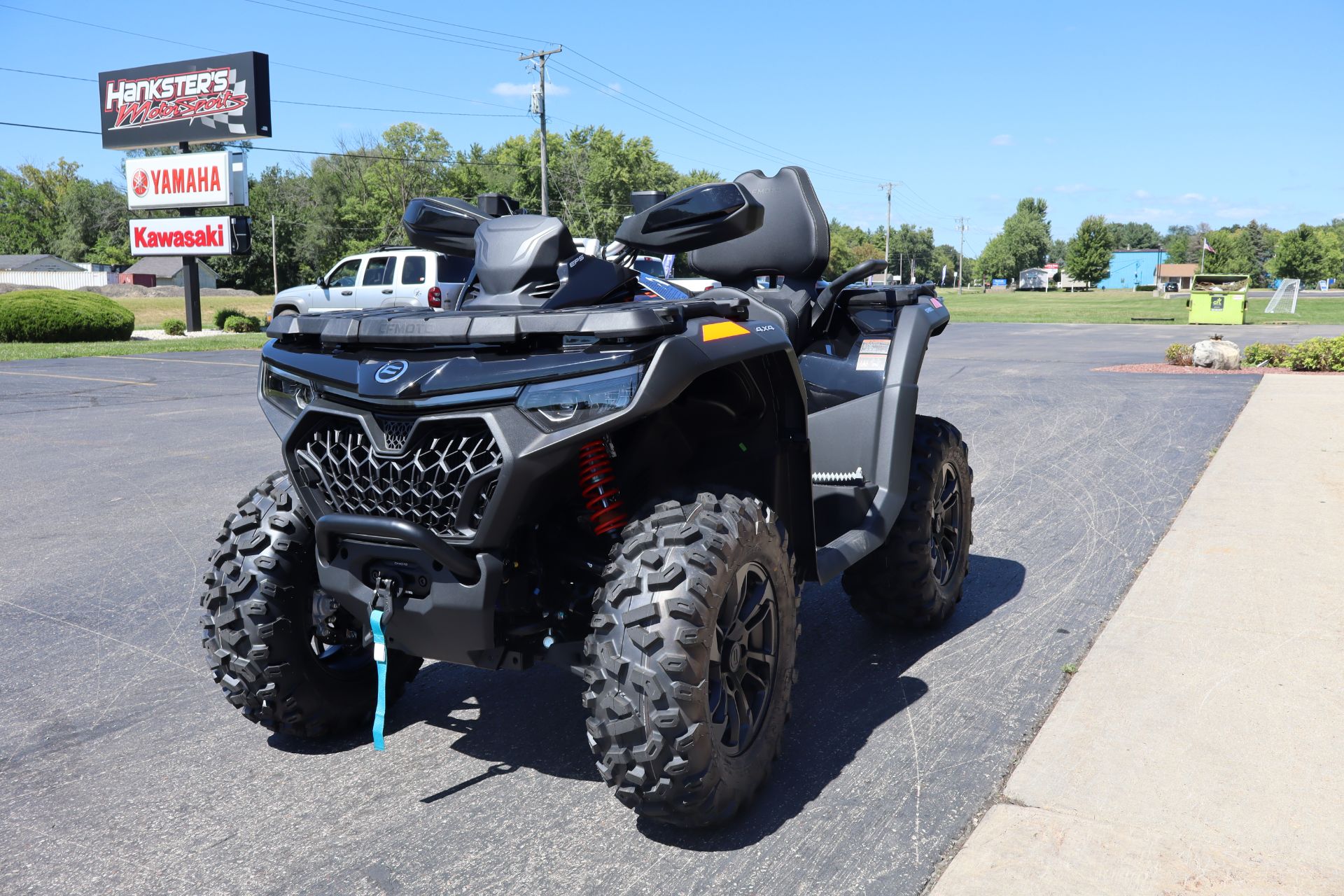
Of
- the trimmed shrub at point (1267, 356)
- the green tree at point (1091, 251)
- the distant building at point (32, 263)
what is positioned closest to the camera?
the trimmed shrub at point (1267, 356)

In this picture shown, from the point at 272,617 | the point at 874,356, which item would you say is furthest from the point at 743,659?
the point at 874,356

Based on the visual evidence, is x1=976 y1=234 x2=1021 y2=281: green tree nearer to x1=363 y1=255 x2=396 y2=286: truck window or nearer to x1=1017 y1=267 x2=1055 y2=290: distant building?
x1=1017 y1=267 x2=1055 y2=290: distant building

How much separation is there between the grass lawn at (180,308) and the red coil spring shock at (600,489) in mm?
34638

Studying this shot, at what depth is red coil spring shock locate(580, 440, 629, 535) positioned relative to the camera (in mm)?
2721

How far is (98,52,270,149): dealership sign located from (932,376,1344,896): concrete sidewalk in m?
29.1

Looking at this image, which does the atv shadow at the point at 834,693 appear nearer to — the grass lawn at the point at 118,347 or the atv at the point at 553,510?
the atv at the point at 553,510

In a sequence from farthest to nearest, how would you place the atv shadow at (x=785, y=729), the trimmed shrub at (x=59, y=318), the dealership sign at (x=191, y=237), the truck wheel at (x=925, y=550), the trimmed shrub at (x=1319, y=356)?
the dealership sign at (x=191, y=237)
the trimmed shrub at (x=59, y=318)
the trimmed shrub at (x=1319, y=356)
the truck wheel at (x=925, y=550)
the atv shadow at (x=785, y=729)

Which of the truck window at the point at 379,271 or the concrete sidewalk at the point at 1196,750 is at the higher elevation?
the truck window at the point at 379,271

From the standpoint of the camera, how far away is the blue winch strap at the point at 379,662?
8.58 feet

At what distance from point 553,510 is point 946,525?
2.10 metres

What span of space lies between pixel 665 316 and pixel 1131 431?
337 inches

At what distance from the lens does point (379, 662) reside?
272cm

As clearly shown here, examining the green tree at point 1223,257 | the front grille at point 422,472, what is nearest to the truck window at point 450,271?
the front grille at point 422,472

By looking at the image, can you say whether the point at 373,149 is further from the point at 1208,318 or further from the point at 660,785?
the point at 660,785
